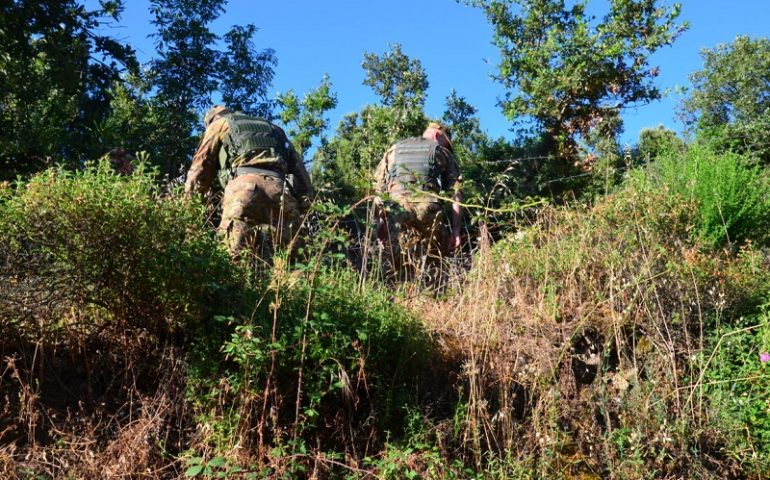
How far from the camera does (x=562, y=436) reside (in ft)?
11.5

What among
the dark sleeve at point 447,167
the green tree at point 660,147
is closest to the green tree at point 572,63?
the green tree at point 660,147

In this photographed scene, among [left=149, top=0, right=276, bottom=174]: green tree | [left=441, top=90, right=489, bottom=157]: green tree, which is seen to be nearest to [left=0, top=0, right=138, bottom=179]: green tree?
[left=149, top=0, right=276, bottom=174]: green tree

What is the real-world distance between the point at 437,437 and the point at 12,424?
2.07m

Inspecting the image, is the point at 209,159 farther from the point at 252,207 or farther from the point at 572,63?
the point at 572,63

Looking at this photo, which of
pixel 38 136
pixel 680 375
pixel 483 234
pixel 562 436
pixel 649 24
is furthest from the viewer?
pixel 649 24

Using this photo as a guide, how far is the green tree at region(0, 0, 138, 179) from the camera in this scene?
9.34 meters

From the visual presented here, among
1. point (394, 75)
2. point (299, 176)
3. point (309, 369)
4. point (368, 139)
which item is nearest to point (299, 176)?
point (299, 176)

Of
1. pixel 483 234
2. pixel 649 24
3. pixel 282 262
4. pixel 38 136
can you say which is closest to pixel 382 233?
pixel 483 234

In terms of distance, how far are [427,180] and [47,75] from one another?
253 inches

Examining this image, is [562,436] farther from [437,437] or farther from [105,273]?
[105,273]

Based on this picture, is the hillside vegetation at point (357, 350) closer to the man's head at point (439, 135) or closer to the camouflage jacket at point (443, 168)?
the camouflage jacket at point (443, 168)

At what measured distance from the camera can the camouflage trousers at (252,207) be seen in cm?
553

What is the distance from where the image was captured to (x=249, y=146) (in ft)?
19.9

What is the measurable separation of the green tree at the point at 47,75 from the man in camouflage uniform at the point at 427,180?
487cm
